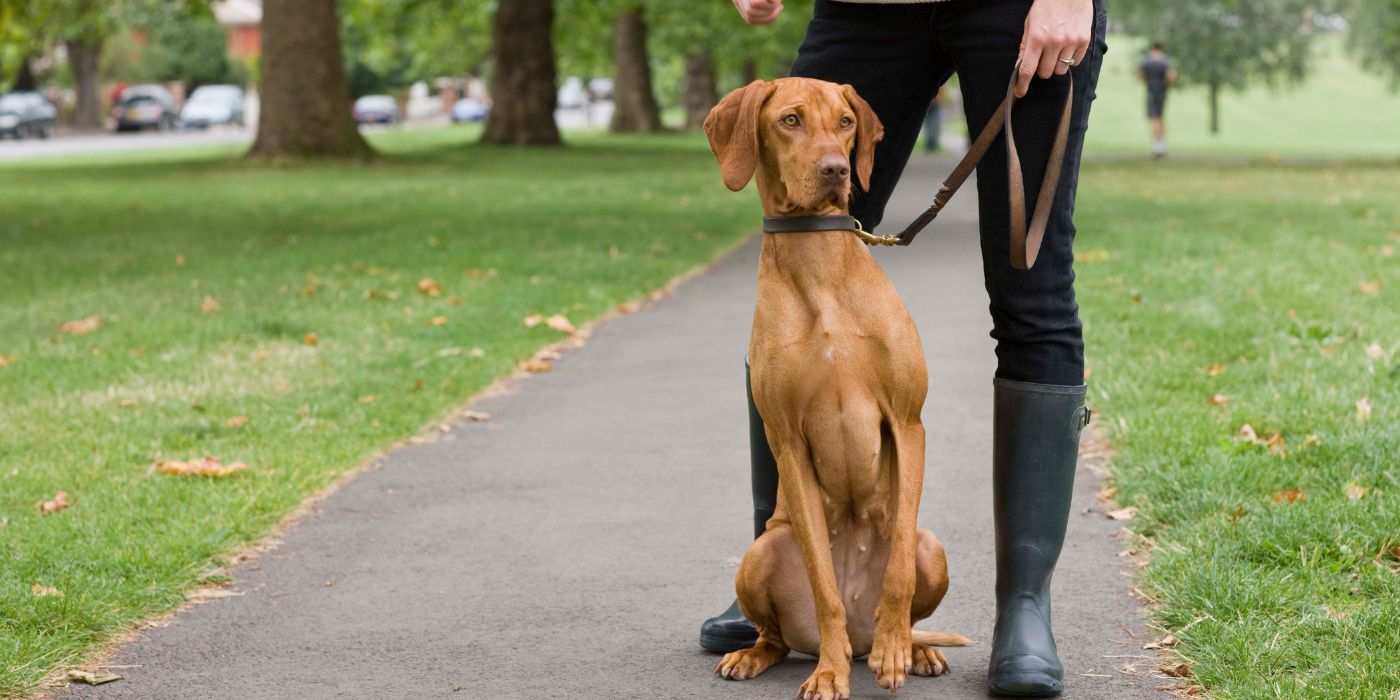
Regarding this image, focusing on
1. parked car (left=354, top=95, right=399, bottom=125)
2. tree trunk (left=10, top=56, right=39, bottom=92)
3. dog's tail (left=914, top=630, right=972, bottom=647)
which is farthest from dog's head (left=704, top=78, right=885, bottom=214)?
parked car (left=354, top=95, right=399, bottom=125)

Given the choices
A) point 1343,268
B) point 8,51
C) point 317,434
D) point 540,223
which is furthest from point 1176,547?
point 8,51

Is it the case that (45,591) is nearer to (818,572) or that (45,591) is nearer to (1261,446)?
(818,572)

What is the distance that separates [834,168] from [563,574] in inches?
67.1

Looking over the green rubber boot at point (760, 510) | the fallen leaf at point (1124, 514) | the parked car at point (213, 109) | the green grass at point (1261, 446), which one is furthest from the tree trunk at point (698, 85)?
the green rubber boot at point (760, 510)

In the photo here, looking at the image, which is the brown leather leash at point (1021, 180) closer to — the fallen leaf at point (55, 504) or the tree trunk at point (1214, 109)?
the fallen leaf at point (55, 504)

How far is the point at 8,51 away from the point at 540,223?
23.9m

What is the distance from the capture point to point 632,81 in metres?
40.8

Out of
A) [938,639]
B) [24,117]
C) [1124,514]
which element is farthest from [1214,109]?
[938,639]

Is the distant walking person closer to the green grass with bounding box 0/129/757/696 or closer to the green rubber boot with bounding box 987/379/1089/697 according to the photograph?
the green grass with bounding box 0/129/757/696

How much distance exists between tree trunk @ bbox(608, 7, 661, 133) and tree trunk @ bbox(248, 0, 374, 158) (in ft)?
55.7

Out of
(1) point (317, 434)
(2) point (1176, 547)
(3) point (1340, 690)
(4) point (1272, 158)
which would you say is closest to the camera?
(3) point (1340, 690)

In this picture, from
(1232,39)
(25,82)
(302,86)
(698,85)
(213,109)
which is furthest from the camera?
(25,82)

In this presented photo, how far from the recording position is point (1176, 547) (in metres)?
3.97

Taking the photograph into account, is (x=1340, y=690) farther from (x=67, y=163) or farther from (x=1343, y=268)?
(x=67, y=163)
